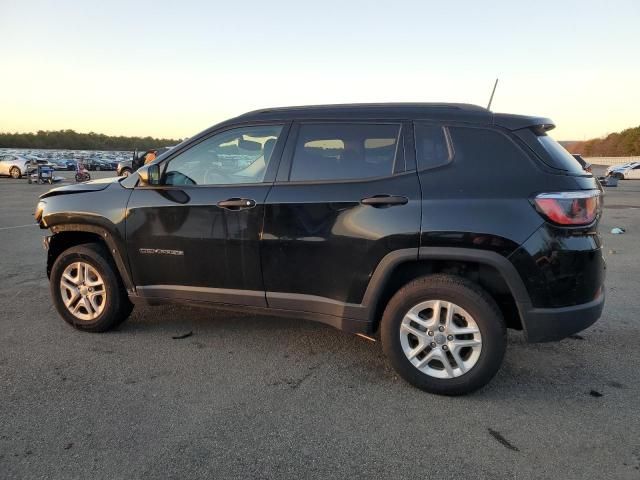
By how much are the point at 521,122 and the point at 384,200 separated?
1.04 m

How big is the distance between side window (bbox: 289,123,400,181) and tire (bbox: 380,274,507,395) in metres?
0.88

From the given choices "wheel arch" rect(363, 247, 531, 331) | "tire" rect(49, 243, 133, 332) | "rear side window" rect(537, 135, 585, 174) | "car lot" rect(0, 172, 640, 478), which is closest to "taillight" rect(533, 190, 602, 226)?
"rear side window" rect(537, 135, 585, 174)

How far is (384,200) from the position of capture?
3256 millimetres

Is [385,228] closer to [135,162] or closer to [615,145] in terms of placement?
[135,162]

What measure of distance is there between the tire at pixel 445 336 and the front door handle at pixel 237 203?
1.26 m

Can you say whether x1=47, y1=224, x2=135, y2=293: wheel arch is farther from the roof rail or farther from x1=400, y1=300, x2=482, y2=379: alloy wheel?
x1=400, y1=300, x2=482, y2=379: alloy wheel

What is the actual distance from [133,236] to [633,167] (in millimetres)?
43950

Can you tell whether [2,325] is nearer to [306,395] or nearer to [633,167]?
[306,395]

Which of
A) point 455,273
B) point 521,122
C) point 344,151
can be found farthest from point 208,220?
point 521,122

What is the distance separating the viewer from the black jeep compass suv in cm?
307

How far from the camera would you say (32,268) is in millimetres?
6719

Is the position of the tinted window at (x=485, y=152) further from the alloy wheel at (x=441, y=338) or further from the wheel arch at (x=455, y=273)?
the alloy wheel at (x=441, y=338)

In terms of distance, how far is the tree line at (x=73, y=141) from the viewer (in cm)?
11112

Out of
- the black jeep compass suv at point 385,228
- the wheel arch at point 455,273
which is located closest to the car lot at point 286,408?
the black jeep compass suv at point 385,228
